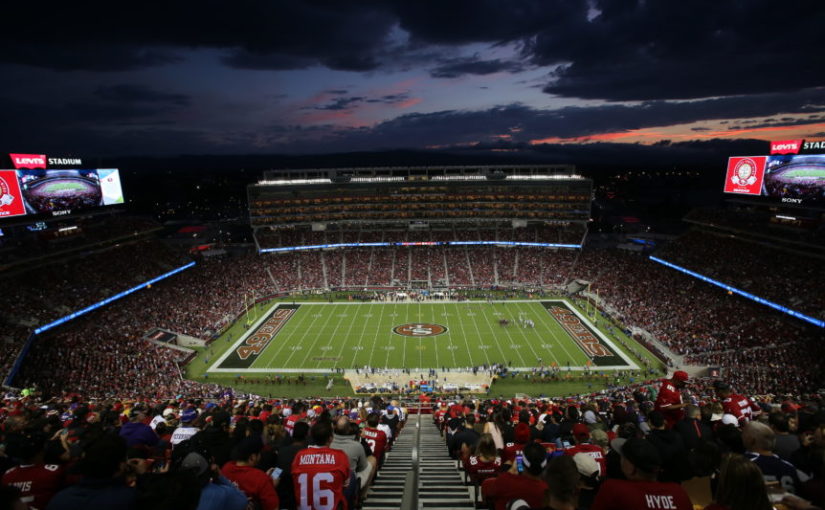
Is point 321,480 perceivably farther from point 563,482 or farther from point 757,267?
point 757,267

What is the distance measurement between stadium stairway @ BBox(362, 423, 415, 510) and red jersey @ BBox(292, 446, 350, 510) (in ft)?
3.28

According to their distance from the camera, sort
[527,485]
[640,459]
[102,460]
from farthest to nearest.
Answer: [527,485] < [640,459] < [102,460]

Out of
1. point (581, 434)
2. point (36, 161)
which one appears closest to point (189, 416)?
point (581, 434)

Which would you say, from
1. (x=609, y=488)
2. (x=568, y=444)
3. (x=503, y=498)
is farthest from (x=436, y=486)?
(x=609, y=488)

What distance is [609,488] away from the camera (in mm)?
3588

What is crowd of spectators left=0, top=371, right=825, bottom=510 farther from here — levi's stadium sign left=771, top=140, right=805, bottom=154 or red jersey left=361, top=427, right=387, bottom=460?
levi's stadium sign left=771, top=140, right=805, bottom=154

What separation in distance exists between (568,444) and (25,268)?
146ft

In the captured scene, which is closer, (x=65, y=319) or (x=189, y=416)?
(x=189, y=416)

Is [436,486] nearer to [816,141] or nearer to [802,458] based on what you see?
[802,458]

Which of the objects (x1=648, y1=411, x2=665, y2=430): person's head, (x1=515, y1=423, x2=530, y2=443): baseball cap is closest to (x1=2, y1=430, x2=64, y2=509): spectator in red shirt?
(x1=515, y1=423, x2=530, y2=443): baseball cap

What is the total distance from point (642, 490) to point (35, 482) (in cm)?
607

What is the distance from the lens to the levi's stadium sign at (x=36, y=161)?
3328 cm

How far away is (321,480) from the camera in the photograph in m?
4.50

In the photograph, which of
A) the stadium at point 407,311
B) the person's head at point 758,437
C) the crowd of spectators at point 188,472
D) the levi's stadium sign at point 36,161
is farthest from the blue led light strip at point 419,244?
the person's head at point 758,437
